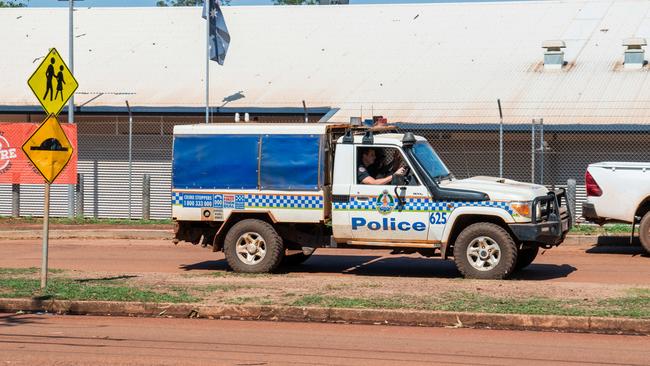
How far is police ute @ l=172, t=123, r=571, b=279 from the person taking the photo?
51.0 ft

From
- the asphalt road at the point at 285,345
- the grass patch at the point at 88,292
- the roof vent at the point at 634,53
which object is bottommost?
the asphalt road at the point at 285,345

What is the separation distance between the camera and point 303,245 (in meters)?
16.6

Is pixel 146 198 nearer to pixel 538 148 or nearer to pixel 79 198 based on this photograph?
pixel 79 198

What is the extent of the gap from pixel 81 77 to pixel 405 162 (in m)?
18.4

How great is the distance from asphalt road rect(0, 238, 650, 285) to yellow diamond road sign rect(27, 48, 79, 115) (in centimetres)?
366

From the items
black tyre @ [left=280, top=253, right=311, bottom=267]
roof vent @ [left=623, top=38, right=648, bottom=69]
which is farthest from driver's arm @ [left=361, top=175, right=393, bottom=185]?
roof vent @ [left=623, top=38, right=648, bottom=69]

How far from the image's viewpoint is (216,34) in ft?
96.3

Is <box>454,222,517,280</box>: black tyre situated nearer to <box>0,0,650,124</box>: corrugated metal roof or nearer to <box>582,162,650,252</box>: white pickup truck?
<box>582,162,650,252</box>: white pickup truck

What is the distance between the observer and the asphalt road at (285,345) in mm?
10133

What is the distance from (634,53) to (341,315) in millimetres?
18002

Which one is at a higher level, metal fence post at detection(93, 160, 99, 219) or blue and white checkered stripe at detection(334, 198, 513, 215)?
metal fence post at detection(93, 160, 99, 219)

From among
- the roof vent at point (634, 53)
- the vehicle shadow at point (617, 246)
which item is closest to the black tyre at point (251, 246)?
the vehicle shadow at point (617, 246)

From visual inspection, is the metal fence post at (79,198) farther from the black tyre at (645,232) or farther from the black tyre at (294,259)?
the black tyre at (645,232)

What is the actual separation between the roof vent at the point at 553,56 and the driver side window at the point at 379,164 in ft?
45.2
